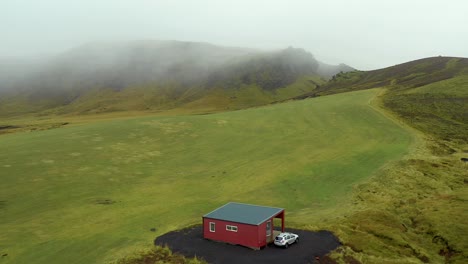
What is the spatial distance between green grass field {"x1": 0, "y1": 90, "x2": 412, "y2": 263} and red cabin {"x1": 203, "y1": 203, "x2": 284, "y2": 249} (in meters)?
5.78

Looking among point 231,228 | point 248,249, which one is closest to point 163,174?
point 231,228

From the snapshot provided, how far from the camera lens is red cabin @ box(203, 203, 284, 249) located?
44.3 metres

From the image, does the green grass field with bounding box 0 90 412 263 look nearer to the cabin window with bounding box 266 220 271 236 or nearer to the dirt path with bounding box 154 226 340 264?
the dirt path with bounding box 154 226 340 264

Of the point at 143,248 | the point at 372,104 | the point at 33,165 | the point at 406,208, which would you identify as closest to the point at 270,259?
the point at 143,248

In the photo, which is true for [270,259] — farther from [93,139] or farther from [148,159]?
[93,139]

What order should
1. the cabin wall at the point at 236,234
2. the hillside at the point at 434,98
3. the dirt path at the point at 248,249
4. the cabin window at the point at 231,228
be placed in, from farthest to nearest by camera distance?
the hillside at the point at 434,98, the cabin window at the point at 231,228, the cabin wall at the point at 236,234, the dirt path at the point at 248,249

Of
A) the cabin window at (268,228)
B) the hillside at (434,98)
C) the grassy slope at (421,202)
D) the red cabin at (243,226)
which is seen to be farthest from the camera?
the hillside at (434,98)

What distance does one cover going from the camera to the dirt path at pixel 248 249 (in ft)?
136

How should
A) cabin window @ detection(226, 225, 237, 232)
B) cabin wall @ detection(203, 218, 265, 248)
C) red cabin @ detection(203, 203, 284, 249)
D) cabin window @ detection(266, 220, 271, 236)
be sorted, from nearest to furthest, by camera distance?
cabin wall @ detection(203, 218, 265, 248), red cabin @ detection(203, 203, 284, 249), cabin window @ detection(226, 225, 237, 232), cabin window @ detection(266, 220, 271, 236)

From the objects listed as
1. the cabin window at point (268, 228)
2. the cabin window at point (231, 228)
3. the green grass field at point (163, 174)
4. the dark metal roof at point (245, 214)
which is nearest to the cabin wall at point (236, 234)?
the cabin window at point (231, 228)

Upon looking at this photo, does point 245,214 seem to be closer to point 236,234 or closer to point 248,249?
point 236,234

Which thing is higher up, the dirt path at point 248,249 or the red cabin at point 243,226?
the red cabin at point 243,226

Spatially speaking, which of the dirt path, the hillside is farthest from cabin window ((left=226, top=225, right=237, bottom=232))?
the hillside

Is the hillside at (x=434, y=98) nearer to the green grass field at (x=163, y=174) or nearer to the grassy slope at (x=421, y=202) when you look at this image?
the grassy slope at (x=421, y=202)
